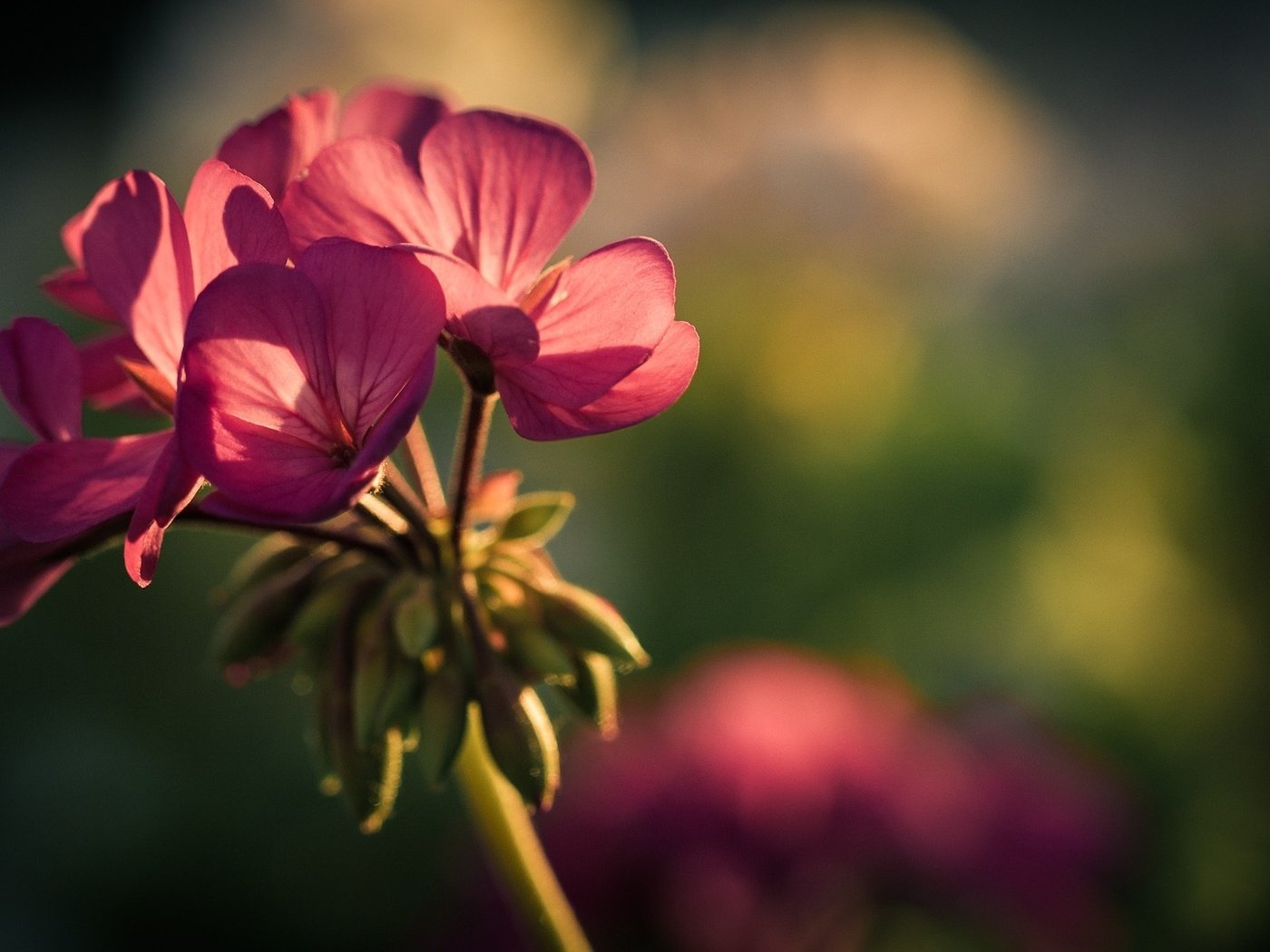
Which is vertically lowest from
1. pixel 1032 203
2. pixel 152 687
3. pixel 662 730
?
pixel 152 687

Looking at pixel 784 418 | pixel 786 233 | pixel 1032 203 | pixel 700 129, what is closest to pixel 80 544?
pixel 784 418

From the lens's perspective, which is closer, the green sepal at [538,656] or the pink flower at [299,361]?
the pink flower at [299,361]

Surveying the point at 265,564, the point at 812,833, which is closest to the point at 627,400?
the point at 265,564

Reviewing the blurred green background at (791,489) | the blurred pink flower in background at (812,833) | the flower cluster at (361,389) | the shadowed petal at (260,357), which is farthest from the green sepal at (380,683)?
the blurred green background at (791,489)

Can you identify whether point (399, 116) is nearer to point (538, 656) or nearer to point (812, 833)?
point (538, 656)

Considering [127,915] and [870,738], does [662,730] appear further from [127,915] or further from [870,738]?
[127,915]

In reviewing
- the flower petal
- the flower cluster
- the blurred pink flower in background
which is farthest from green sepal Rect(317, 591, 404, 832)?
the blurred pink flower in background

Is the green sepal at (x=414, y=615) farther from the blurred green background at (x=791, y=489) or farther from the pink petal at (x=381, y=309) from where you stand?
the blurred green background at (x=791, y=489)
